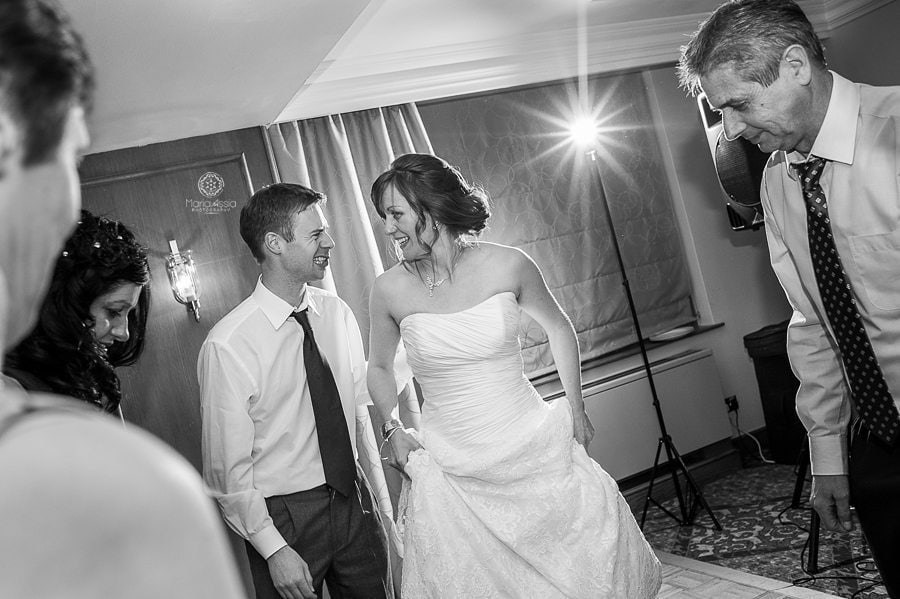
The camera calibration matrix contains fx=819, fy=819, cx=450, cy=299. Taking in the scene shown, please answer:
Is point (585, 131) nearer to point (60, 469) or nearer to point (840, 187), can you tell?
point (840, 187)

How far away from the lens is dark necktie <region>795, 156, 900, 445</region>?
192 centimetres

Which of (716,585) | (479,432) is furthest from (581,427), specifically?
(716,585)

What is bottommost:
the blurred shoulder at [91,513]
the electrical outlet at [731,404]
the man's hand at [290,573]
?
the electrical outlet at [731,404]

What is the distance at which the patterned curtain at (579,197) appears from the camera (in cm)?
548

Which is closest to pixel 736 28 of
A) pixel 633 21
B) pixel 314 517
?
pixel 314 517

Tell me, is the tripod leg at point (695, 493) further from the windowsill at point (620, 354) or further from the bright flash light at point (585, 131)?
the bright flash light at point (585, 131)

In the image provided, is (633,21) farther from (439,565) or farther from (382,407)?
(439,565)

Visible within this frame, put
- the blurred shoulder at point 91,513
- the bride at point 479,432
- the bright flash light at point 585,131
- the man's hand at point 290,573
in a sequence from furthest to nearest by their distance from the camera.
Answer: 1. the bright flash light at point 585,131
2. the bride at point 479,432
3. the man's hand at point 290,573
4. the blurred shoulder at point 91,513

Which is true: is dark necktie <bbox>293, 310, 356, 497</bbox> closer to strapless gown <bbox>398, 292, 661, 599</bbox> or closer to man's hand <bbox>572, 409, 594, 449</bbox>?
strapless gown <bbox>398, 292, 661, 599</bbox>

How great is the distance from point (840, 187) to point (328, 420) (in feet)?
5.26

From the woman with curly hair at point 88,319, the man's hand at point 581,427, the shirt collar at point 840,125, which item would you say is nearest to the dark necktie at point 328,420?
the woman with curly hair at point 88,319

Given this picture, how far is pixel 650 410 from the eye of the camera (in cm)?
559

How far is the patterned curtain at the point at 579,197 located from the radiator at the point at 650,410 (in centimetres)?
30

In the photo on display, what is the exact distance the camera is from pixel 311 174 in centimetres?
472
